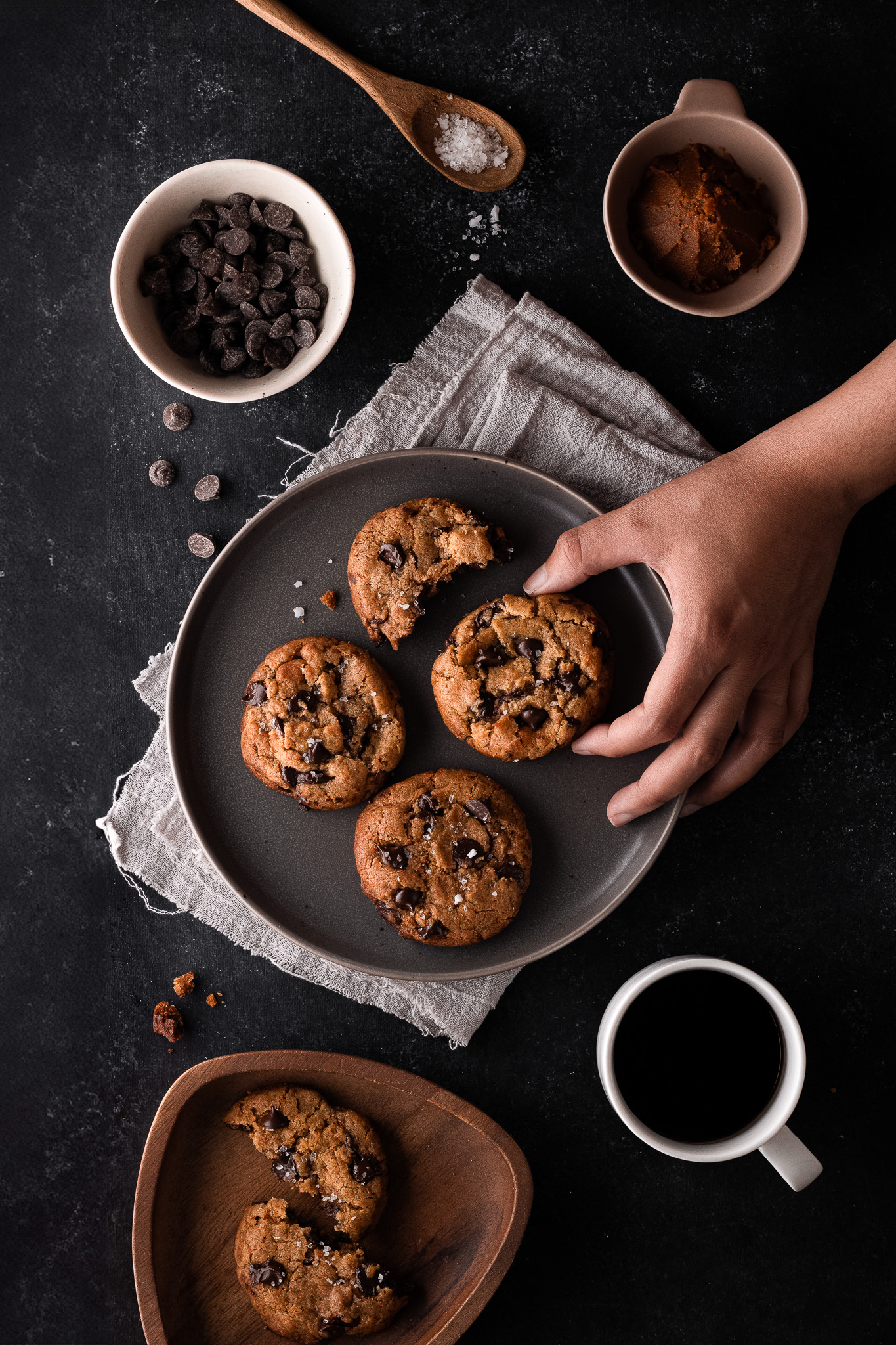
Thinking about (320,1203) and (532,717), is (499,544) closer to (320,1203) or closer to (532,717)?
(532,717)

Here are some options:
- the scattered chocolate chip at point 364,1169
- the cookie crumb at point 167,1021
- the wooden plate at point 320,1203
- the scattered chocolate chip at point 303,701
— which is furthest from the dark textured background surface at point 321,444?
the scattered chocolate chip at point 303,701

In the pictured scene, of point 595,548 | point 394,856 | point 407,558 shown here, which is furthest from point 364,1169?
point 595,548

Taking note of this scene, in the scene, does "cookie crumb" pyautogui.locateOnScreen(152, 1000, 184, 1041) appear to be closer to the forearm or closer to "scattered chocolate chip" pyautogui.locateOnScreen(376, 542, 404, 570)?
"scattered chocolate chip" pyautogui.locateOnScreen(376, 542, 404, 570)

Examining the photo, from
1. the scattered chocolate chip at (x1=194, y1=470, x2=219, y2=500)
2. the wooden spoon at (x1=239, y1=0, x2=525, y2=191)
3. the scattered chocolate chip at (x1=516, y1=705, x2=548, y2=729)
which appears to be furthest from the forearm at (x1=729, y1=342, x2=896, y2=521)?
the scattered chocolate chip at (x1=194, y1=470, x2=219, y2=500)

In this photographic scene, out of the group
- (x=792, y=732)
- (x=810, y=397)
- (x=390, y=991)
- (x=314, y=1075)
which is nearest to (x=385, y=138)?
(x=810, y=397)

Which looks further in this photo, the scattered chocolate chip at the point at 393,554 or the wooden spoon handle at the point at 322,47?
the wooden spoon handle at the point at 322,47

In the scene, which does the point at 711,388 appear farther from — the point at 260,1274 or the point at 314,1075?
the point at 260,1274

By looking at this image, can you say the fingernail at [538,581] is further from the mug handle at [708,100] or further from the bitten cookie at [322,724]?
the mug handle at [708,100]
